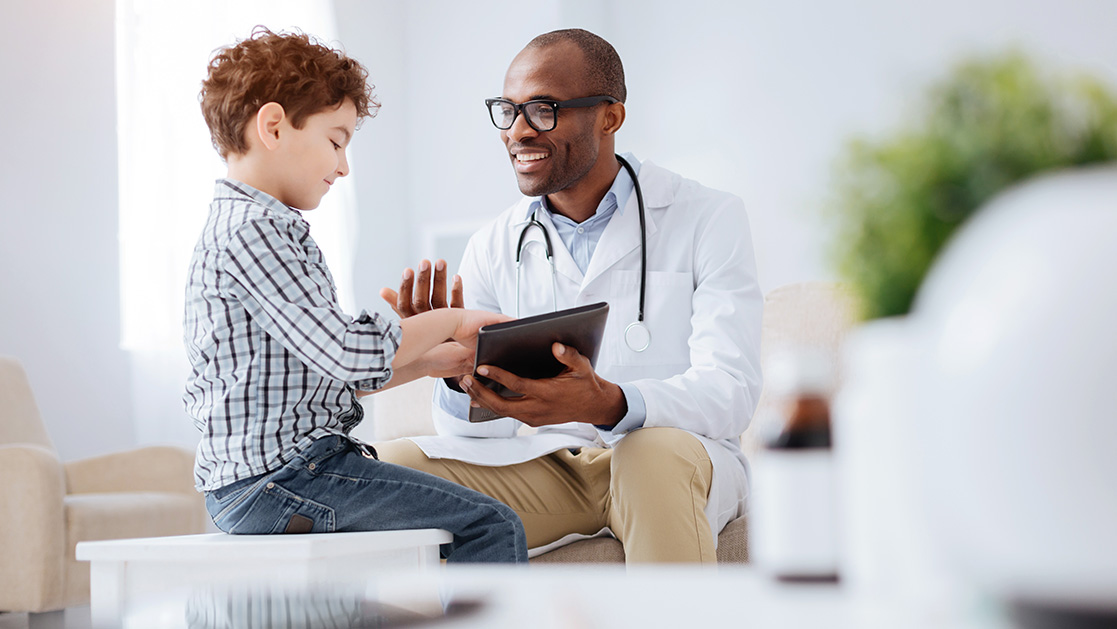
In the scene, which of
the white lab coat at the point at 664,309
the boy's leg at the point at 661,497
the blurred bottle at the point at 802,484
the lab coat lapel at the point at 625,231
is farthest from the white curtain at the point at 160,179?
the blurred bottle at the point at 802,484

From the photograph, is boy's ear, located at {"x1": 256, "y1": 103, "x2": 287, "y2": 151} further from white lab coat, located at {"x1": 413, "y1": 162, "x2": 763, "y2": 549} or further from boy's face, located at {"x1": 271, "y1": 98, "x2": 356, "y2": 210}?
white lab coat, located at {"x1": 413, "y1": 162, "x2": 763, "y2": 549}

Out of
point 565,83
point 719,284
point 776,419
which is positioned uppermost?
point 565,83

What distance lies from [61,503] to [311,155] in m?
1.80

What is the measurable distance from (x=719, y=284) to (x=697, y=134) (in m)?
2.92

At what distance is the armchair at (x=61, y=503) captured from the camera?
271 centimetres

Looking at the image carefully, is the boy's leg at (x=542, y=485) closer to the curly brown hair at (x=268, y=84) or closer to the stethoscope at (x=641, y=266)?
the stethoscope at (x=641, y=266)

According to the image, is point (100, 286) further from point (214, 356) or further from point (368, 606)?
point (368, 606)

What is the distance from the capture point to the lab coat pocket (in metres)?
1.96

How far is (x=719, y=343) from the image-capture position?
181 centimetres

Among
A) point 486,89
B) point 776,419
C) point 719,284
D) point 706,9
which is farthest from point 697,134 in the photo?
point 776,419

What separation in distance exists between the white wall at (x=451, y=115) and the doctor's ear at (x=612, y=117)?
1.54m

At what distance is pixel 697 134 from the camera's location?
469 centimetres

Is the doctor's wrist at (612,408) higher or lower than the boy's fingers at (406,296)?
lower

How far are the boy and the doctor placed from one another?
9.1 inches
